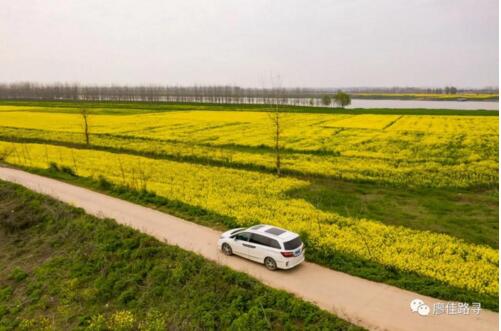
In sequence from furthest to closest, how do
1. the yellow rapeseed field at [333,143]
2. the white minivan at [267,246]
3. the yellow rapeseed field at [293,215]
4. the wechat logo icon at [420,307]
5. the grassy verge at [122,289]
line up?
the yellow rapeseed field at [333,143]
the yellow rapeseed field at [293,215]
the white minivan at [267,246]
the grassy verge at [122,289]
the wechat logo icon at [420,307]

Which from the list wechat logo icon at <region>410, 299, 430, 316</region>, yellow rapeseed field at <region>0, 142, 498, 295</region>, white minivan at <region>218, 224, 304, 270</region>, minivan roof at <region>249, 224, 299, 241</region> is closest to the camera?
wechat logo icon at <region>410, 299, 430, 316</region>

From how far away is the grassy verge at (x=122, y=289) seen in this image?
1316cm

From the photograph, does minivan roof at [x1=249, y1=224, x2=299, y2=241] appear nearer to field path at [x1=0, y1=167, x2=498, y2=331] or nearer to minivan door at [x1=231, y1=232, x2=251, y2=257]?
minivan door at [x1=231, y1=232, x2=251, y2=257]

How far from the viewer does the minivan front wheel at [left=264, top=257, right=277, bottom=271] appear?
1508 cm

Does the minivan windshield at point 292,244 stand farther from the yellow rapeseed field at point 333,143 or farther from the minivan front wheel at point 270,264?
the yellow rapeseed field at point 333,143

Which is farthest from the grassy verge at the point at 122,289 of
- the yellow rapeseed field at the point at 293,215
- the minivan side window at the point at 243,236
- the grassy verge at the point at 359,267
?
the yellow rapeseed field at the point at 293,215

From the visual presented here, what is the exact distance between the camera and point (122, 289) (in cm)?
1620

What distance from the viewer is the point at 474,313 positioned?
12.1 meters

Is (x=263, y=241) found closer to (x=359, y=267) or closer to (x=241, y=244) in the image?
(x=241, y=244)

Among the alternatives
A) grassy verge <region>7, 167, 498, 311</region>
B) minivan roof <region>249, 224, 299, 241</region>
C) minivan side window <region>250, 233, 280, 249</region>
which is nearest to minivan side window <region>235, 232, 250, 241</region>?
minivan side window <region>250, 233, 280, 249</region>

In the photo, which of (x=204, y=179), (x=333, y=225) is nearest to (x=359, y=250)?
(x=333, y=225)

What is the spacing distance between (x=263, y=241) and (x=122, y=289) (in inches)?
245

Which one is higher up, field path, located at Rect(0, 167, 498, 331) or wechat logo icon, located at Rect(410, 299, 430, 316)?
wechat logo icon, located at Rect(410, 299, 430, 316)

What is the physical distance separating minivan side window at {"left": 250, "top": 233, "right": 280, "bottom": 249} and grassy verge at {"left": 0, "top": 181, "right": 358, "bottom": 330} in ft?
5.03
